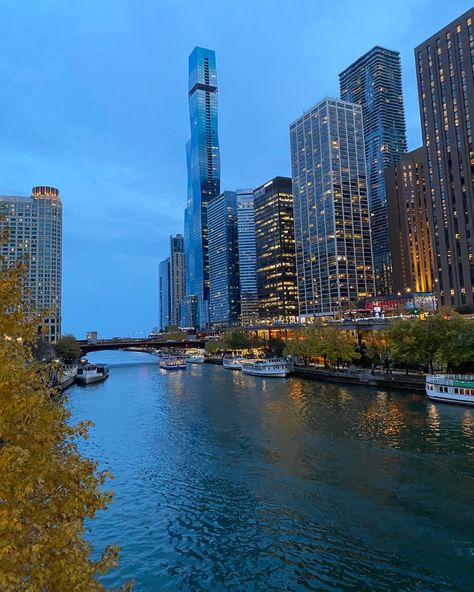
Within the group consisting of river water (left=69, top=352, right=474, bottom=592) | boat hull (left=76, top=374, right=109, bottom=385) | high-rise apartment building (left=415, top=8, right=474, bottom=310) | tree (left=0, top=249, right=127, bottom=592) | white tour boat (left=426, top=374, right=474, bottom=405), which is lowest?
river water (left=69, top=352, right=474, bottom=592)

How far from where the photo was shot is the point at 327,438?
153ft

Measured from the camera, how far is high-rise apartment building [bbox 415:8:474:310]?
16900 centimetres

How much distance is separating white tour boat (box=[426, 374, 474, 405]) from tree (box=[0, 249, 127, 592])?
6398 cm

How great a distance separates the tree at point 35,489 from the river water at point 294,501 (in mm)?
15711

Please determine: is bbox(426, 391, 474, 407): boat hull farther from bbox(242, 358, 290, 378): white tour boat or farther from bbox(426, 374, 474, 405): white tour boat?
bbox(242, 358, 290, 378): white tour boat

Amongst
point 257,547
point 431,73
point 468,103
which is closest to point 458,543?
point 257,547

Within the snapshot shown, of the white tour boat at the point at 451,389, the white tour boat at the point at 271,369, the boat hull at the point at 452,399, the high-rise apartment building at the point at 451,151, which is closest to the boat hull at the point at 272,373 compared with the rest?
the white tour boat at the point at 271,369

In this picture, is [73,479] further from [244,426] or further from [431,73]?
[431,73]

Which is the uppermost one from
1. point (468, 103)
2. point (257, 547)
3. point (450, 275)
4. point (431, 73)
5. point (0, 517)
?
point (431, 73)

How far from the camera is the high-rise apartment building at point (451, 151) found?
169 meters

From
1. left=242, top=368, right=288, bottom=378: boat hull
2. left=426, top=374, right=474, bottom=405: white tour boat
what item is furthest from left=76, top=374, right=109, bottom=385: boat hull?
left=426, top=374, right=474, bottom=405: white tour boat

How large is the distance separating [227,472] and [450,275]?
164644 millimetres

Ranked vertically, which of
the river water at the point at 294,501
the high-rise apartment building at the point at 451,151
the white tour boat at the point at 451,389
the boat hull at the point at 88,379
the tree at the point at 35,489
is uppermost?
the high-rise apartment building at the point at 451,151

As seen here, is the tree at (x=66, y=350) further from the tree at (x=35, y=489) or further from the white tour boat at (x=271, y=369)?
the tree at (x=35, y=489)
